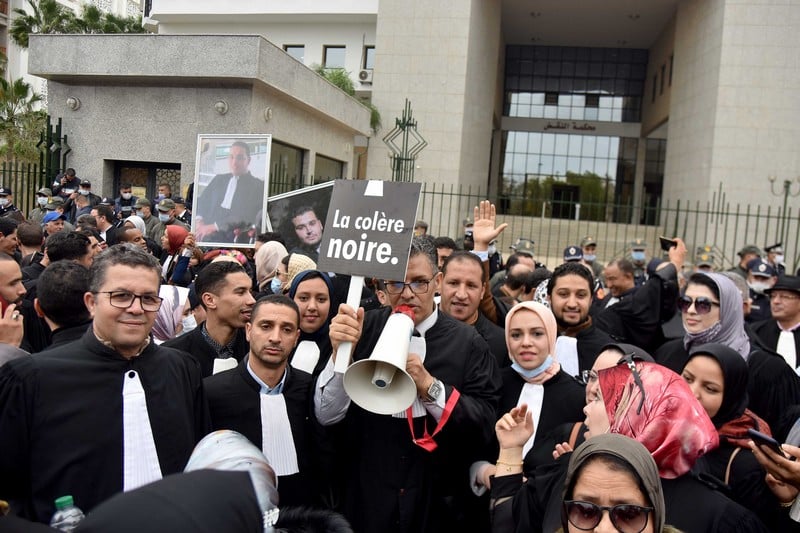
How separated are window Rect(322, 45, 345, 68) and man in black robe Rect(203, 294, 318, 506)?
3469 centimetres

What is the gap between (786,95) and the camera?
24.5 m

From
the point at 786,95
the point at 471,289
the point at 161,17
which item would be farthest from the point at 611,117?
the point at 471,289

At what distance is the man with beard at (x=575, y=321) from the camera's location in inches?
189

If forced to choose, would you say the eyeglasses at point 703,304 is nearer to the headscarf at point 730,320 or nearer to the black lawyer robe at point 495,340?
the headscarf at point 730,320

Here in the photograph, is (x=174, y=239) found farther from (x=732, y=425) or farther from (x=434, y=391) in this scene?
(x=732, y=425)

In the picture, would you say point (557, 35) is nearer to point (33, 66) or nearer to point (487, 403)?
point (33, 66)

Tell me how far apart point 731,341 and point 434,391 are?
252cm

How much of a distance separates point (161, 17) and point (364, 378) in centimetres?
3900

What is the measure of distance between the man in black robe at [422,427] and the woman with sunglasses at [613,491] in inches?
38.9

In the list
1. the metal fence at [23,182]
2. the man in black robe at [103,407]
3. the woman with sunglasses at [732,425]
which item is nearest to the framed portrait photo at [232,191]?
the man in black robe at [103,407]

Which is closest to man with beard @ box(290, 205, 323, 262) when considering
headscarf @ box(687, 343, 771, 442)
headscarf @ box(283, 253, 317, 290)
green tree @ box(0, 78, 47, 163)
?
headscarf @ box(283, 253, 317, 290)

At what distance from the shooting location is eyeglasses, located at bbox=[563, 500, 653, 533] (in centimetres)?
217

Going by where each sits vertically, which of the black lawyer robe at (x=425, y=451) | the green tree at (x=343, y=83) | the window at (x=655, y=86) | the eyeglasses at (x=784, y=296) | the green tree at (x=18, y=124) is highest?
the window at (x=655, y=86)

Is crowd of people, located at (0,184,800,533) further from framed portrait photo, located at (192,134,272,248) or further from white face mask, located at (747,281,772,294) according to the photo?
white face mask, located at (747,281,772,294)
